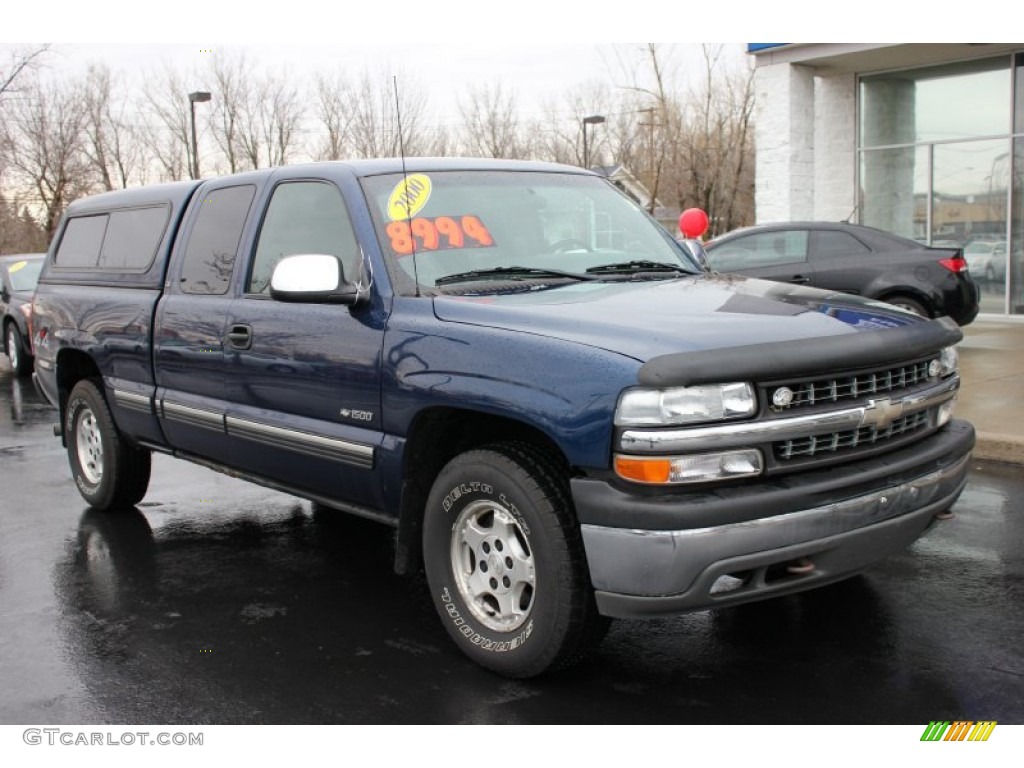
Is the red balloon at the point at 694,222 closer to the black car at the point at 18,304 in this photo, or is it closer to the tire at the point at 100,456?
the tire at the point at 100,456

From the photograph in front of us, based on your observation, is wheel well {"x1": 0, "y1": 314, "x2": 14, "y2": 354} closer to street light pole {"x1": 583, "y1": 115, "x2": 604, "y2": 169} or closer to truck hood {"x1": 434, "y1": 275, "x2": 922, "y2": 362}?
truck hood {"x1": 434, "y1": 275, "x2": 922, "y2": 362}

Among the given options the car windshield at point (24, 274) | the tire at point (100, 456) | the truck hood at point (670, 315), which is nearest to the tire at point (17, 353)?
the car windshield at point (24, 274)

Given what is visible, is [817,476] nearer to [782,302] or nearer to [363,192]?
[782,302]

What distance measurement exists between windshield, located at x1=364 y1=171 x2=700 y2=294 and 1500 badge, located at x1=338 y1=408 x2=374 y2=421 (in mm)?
505

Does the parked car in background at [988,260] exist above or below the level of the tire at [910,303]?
above

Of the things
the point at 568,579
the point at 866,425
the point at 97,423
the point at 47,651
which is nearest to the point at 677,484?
the point at 568,579

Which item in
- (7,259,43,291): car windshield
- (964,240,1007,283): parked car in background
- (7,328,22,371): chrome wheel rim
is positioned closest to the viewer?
(7,328,22,371): chrome wheel rim

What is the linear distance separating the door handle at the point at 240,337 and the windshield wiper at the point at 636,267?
5.14 ft

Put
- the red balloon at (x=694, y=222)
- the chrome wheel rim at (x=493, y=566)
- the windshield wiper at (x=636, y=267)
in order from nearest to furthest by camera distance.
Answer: the chrome wheel rim at (x=493, y=566) < the windshield wiper at (x=636, y=267) < the red balloon at (x=694, y=222)

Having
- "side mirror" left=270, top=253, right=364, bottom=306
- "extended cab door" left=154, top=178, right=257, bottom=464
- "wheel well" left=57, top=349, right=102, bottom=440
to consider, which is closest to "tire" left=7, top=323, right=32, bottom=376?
"wheel well" left=57, top=349, right=102, bottom=440

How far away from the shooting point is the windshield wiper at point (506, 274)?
4.31 metres

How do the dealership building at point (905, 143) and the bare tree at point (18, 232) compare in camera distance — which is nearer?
the dealership building at point (905, 143)

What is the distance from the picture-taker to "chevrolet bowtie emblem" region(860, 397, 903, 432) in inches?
141

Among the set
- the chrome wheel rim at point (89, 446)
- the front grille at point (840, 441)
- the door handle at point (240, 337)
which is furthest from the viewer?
the chrome wheel rim at point (89, 446)
